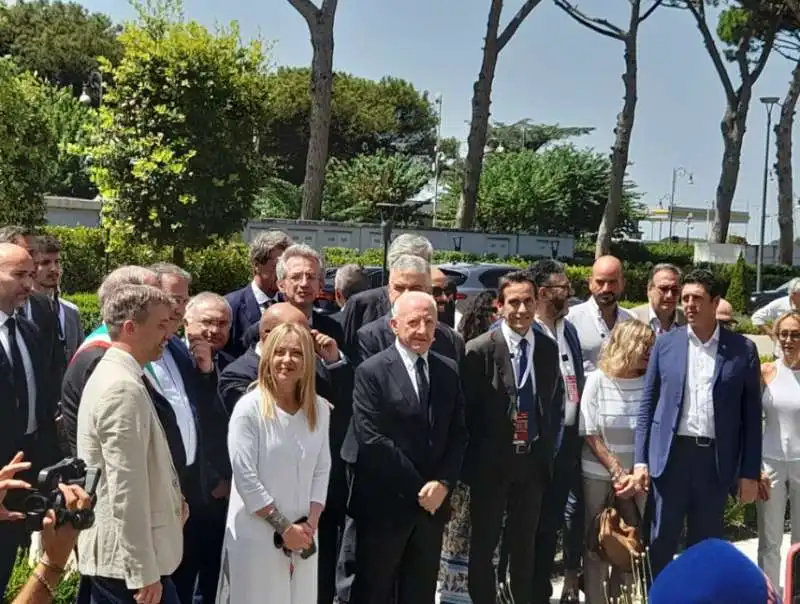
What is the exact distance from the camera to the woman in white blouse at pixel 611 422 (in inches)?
203

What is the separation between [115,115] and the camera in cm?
1453

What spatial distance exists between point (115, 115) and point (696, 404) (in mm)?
11887

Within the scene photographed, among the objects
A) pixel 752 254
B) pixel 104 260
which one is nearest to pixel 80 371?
pixel 104 260

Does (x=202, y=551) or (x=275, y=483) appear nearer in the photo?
(x=275, y=483)

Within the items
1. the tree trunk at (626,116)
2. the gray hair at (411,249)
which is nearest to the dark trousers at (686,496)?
the gray hair at (411,249)

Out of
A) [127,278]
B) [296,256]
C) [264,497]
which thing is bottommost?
[264,497]

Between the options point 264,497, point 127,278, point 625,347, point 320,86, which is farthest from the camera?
point 320,86

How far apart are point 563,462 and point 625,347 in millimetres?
763

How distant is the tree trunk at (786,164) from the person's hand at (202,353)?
31.5 m

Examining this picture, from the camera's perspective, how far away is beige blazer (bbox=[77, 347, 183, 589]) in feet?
10.6

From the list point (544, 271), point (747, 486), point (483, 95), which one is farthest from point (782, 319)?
point (483, 95)

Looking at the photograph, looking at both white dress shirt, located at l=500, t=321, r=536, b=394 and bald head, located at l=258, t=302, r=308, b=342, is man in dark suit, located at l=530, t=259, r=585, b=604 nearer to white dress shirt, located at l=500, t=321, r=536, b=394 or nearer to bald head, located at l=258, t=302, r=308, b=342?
white dress shirt, located at l=500, t=321, r=536, b=394

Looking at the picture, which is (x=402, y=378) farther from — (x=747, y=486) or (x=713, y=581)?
(x=713, y=581)

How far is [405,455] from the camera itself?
4484mm
